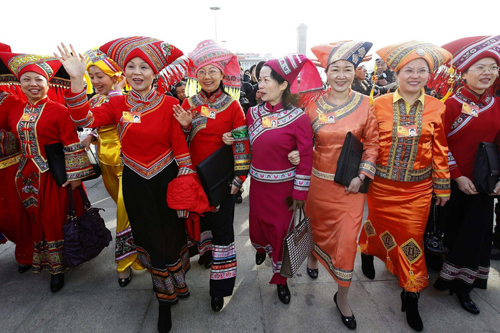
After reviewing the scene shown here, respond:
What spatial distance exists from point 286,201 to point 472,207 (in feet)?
5.02

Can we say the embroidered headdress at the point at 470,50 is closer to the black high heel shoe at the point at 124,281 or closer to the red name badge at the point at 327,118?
the red name badge at the point at 327,118

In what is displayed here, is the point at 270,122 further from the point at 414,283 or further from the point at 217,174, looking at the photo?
the point at 414,283

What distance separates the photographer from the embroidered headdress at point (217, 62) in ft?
7.11

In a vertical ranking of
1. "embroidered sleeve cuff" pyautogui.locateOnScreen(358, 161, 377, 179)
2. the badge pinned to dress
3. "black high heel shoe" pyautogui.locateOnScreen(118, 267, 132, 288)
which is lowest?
"black high heel shoe" pyautogui.locateOnScreen(118, 267, 132, 288)

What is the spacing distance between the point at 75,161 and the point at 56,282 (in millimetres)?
1146

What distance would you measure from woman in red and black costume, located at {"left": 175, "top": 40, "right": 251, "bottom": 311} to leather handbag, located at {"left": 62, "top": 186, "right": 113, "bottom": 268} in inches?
44.1

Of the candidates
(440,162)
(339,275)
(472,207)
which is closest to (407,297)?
(339,275)

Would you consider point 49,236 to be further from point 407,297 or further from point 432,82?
point 432,82

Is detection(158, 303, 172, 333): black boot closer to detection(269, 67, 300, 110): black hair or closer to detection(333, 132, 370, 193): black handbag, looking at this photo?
detection(333, 132, 370, 193): black handbag

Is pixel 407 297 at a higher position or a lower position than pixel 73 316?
higher

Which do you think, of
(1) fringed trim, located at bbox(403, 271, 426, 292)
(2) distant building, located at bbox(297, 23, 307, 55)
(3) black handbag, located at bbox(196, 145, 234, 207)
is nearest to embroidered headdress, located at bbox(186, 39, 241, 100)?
(3) black handbag, located at bbox(196, 145, 234, 207)

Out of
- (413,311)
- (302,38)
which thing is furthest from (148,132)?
(302,38)

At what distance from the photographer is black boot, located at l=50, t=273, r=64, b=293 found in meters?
2.57

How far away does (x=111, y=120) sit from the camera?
79.5 inches
